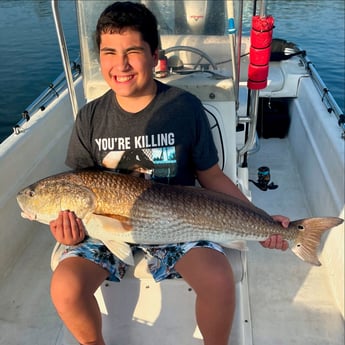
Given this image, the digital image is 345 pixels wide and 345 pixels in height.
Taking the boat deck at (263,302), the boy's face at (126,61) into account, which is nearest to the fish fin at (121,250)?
the boat deck at (263,302)

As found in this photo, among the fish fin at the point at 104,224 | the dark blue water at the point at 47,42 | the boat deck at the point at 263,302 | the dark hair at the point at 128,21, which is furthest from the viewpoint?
the dark blue water at the point at 47,42

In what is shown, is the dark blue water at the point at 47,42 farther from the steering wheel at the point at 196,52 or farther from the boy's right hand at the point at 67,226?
the boy's right hand at the point at 67,226

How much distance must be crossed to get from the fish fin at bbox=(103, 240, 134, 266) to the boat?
13cm

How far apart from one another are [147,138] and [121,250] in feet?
2.09

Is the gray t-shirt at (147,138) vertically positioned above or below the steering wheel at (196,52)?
below

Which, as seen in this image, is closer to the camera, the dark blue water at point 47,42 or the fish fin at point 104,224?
the fish fin at point 104,224

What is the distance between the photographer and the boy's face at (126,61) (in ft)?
6.52

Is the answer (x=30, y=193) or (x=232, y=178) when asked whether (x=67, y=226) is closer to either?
(x=30, y=193)

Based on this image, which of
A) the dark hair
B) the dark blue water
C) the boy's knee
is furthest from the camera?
the dark blue water

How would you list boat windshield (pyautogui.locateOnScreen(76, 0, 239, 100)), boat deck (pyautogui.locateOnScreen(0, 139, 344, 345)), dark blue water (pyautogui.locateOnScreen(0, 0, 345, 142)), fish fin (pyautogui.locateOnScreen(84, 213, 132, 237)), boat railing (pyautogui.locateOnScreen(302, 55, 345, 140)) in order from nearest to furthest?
fish fin (pyautogui.locateOnScreen(84, 213, 132, 237)), boat deck (pyautogui.locateOnScreen(0, 139, 344, 345)), boat windshield (pyautogui.locateOnScreen(76, 0, 239, 100)), boat railing (pyautogui.locateOnScreen(302, 55, 345, 140)), dark blue water (pyautogui.locateOnScreen(0, 0, 345, 142))

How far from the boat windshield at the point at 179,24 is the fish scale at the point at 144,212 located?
1.05 m

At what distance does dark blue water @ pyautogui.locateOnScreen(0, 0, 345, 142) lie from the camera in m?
9.21

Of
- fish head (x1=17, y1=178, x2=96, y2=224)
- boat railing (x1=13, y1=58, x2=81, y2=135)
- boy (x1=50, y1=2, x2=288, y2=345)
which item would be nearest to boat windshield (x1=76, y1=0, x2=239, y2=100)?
boy (x1=50, y1=2, x2=288, y2=345)

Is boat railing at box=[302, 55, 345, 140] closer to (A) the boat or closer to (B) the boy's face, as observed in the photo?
(A) the boat
